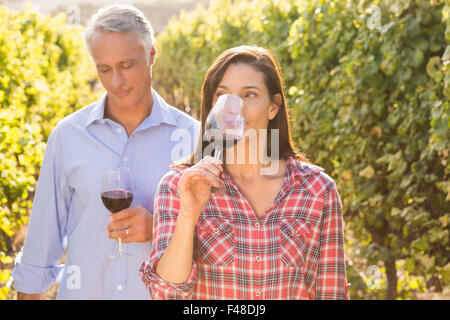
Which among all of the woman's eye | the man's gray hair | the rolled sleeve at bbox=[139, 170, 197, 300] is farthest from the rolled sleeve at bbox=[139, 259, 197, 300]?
the man's gray hair

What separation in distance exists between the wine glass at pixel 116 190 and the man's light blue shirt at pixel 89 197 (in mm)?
194

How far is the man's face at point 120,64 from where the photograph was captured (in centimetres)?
264

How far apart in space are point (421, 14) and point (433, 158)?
98 centimetres

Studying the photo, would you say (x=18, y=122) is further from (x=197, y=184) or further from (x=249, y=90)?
(x=197, y=184)

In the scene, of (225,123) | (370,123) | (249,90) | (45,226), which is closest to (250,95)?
(249,90)

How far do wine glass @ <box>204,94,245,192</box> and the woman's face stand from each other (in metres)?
0.14

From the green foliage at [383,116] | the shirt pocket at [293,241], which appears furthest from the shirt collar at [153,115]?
the green foliage at [383,116]

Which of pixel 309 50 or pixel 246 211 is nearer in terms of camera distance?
pixel 246 211

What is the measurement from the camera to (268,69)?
2.34m

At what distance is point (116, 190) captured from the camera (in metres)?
2.43

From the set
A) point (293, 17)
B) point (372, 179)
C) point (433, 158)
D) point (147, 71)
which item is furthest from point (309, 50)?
point (147, 71)

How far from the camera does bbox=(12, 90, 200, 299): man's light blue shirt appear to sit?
8.74 feet

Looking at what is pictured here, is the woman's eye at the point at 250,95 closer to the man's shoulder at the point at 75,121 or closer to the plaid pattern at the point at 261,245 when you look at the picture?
the plaid pattern at the point at 261,245

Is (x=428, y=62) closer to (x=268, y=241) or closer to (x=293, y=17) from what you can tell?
(x=268, y=241)
